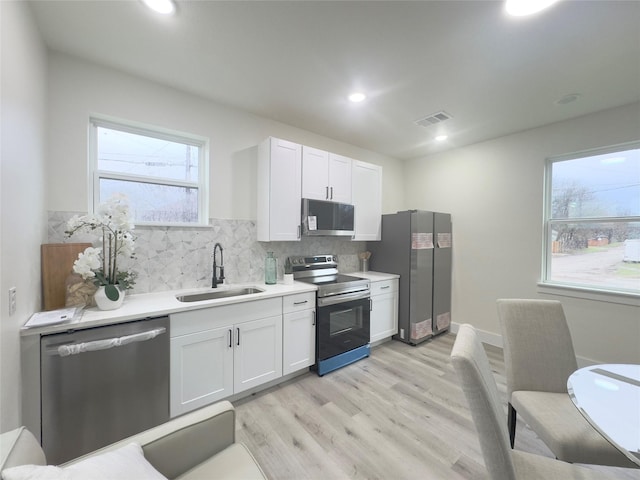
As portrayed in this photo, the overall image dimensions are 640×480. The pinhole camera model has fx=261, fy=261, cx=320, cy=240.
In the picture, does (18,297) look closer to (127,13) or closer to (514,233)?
(127,13)

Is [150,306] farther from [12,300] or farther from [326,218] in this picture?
[326,218]

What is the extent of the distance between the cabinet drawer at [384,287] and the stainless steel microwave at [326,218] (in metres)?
0.69

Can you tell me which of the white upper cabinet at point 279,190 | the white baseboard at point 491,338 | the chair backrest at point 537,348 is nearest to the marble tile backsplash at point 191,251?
the white upper cabinet at point 279,190

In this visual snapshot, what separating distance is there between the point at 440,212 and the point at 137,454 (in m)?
4.04

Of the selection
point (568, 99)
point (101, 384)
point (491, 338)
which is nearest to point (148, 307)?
point (101, 384)

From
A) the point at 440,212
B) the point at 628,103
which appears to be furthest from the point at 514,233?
the point at 628,103

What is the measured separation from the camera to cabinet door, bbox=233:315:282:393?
2.10 metres

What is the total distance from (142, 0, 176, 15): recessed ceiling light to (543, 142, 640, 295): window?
384 cm

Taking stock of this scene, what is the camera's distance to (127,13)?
1547mm

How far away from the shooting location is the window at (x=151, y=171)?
2.11m

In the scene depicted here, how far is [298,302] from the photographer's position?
2.46 metres

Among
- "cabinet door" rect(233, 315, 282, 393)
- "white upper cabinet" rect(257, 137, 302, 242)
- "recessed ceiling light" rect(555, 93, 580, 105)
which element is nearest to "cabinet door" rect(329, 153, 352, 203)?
"white upper cabinet" rect(257, 137, 302, 242)

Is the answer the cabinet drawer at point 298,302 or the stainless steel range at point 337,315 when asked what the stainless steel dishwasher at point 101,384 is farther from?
the stainless steel range at point 337,315

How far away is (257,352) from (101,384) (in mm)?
1017
